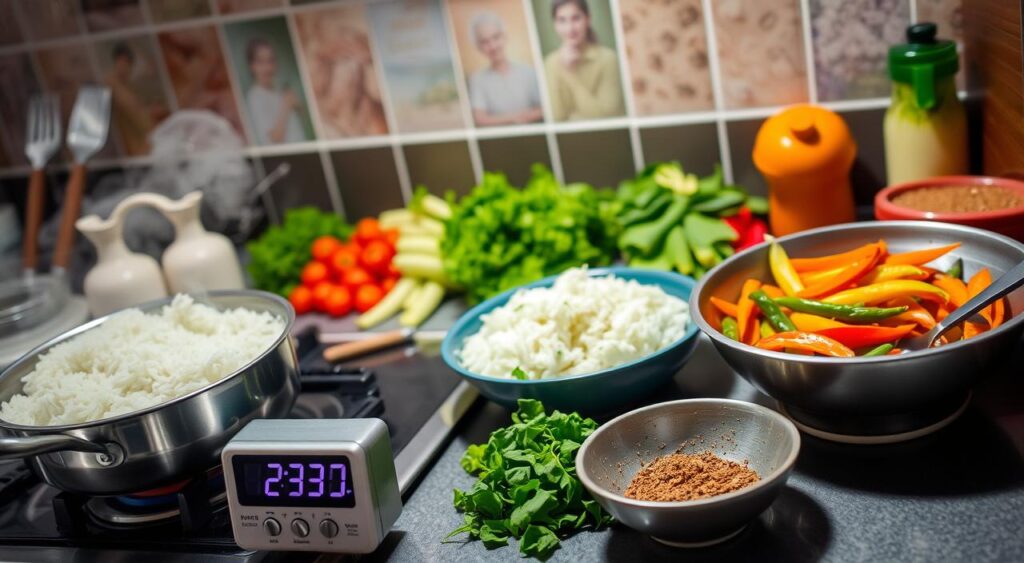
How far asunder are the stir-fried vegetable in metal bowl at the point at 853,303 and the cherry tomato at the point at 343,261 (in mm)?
748

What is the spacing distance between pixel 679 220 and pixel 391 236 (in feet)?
1.75

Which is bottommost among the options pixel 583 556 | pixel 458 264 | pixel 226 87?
pixel 583 556

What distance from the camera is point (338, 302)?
1604 millimetres

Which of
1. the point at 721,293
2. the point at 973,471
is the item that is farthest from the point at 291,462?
the point at 973,471

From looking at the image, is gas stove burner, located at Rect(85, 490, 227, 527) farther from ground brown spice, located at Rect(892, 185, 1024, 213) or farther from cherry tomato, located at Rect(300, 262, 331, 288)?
ground brown spice, located at Rect(892, 185, 1024, 213)

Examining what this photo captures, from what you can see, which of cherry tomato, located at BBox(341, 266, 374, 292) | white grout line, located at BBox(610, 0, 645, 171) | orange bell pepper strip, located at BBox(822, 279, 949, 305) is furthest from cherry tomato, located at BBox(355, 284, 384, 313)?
orange bell pepper strip, located at BBox(822, 279, 949, 305)

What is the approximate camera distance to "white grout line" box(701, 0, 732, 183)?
1.40 m

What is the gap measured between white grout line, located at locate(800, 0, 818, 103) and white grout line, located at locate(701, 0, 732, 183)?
0.43 ft

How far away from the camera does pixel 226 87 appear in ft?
5.81

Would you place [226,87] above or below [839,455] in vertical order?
above

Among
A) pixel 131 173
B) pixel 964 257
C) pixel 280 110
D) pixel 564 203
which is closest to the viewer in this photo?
pixel 964 257

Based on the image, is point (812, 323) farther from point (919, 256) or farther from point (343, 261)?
point (343, 261)

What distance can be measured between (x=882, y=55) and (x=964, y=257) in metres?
0.39

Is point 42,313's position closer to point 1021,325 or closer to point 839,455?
point 839,455
